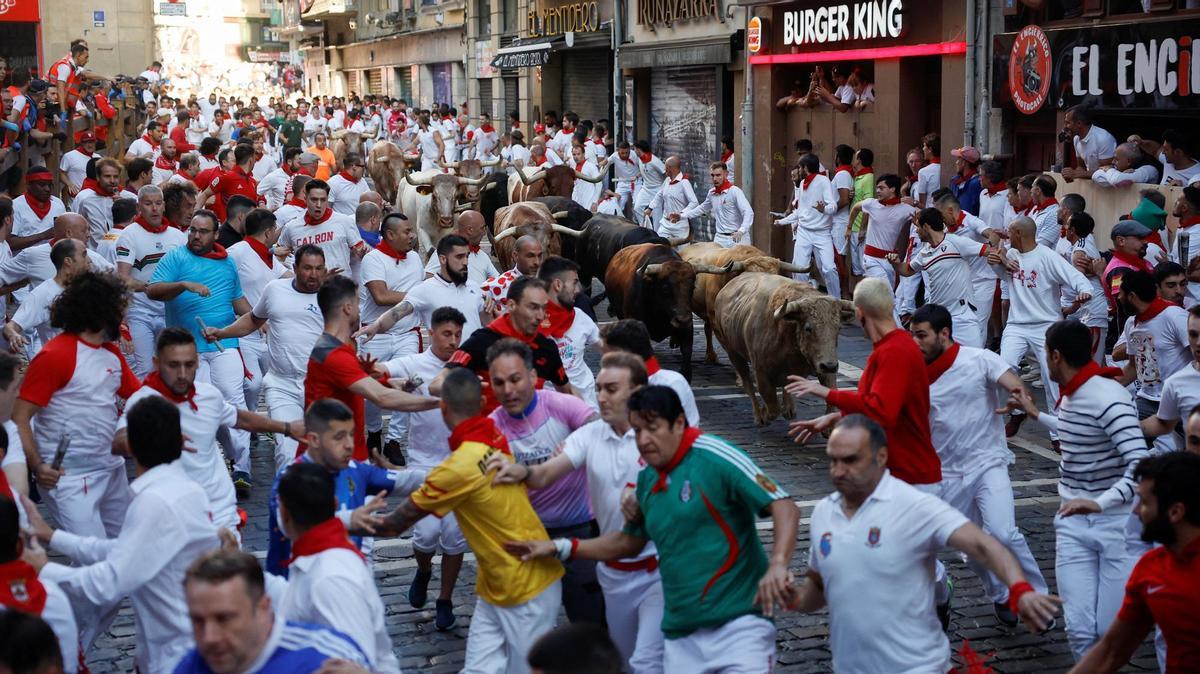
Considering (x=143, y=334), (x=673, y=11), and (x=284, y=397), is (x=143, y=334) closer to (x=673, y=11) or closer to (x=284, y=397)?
(x=284, y=397)

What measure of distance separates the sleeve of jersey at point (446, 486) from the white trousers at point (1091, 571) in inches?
108

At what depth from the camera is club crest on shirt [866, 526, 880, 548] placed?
5160mm

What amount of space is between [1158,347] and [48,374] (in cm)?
659

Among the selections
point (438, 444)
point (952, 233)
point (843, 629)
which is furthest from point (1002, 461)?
point (952, 233)

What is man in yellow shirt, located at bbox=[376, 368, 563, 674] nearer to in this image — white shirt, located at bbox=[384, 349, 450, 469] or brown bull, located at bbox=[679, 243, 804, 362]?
white shirt, located at bbox=[384, 349, 450, 469]

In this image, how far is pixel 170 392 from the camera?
6941 mm

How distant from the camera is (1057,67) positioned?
615 inches

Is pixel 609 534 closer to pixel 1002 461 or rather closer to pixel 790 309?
pixel 1002 461

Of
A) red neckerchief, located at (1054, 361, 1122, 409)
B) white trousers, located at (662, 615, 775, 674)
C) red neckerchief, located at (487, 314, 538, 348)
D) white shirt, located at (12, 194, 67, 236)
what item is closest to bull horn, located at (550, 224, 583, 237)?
white shirt, located at (12, 194, 67, 236)

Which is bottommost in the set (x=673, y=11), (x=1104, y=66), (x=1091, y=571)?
(x=1091, y=571)

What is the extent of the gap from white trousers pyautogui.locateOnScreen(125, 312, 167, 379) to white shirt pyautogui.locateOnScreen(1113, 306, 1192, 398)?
22.7 feet

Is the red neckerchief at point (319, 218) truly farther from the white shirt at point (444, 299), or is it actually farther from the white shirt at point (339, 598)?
the white shirt at point (339, 598)

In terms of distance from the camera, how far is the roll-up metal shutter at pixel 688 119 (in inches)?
999

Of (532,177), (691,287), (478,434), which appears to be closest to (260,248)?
(691,287)
